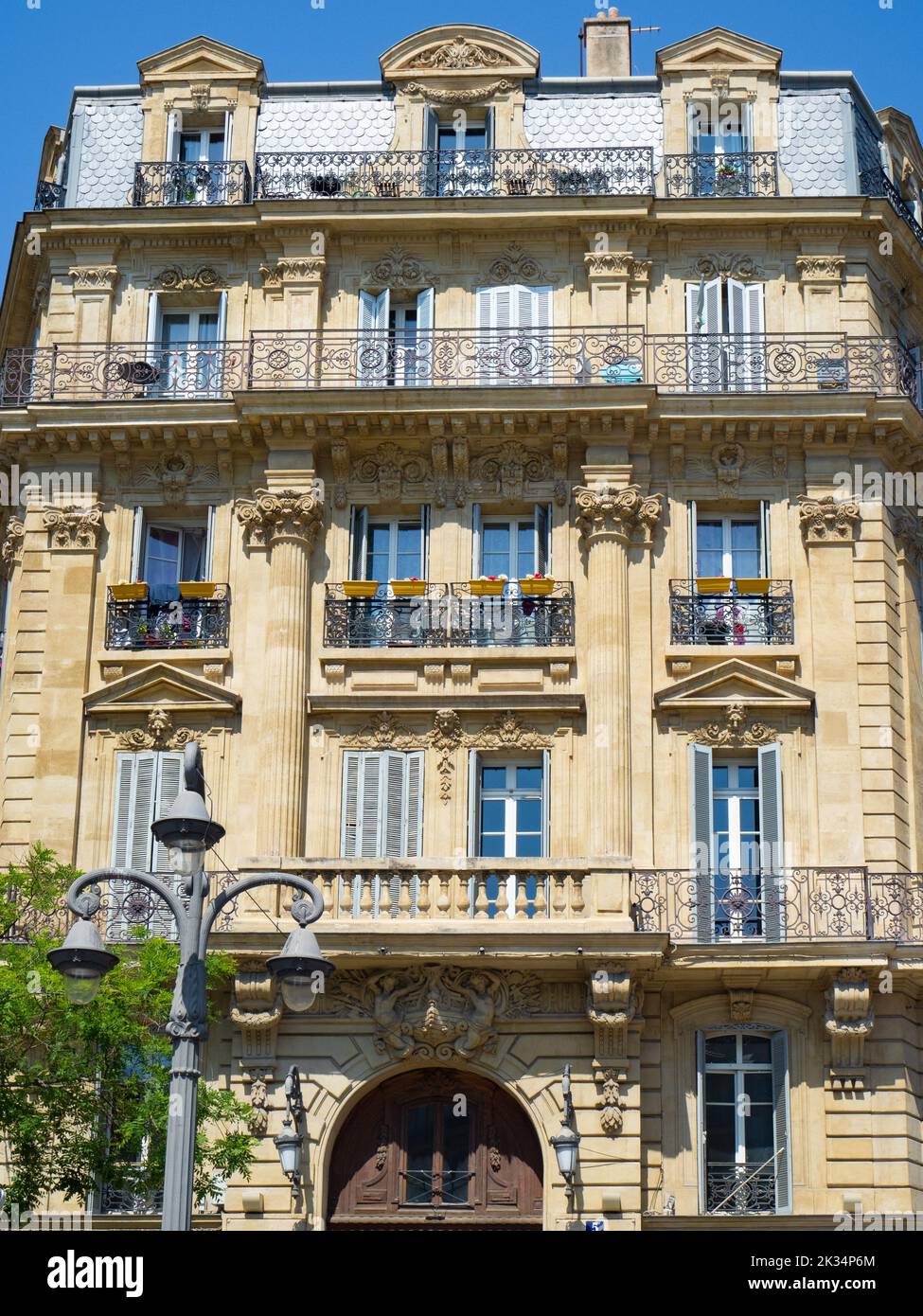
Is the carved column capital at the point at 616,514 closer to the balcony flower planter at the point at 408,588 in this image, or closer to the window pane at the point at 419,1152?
the balcony flower planter at the point at 408,588

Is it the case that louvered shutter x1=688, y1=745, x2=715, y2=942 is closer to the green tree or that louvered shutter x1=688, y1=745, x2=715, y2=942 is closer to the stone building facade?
the stone building facade

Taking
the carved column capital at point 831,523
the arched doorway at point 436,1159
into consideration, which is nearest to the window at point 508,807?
the arched doorway at point 436,1159

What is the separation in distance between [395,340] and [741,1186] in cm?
1273

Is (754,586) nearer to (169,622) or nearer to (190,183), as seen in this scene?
(169,622)

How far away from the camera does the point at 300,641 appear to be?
94.9 ft

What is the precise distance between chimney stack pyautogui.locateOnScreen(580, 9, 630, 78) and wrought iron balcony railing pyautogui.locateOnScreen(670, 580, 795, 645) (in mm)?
9388

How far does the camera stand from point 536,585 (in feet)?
95.7

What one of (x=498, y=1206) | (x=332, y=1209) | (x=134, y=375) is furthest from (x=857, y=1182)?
(x=134, y=375)

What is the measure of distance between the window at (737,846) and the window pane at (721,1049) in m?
1.33

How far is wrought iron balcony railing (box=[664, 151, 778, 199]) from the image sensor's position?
3131 centimetres

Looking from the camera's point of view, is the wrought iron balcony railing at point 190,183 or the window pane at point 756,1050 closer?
the window pane at point 756,1050

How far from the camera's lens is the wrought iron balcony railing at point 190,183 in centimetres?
3173
